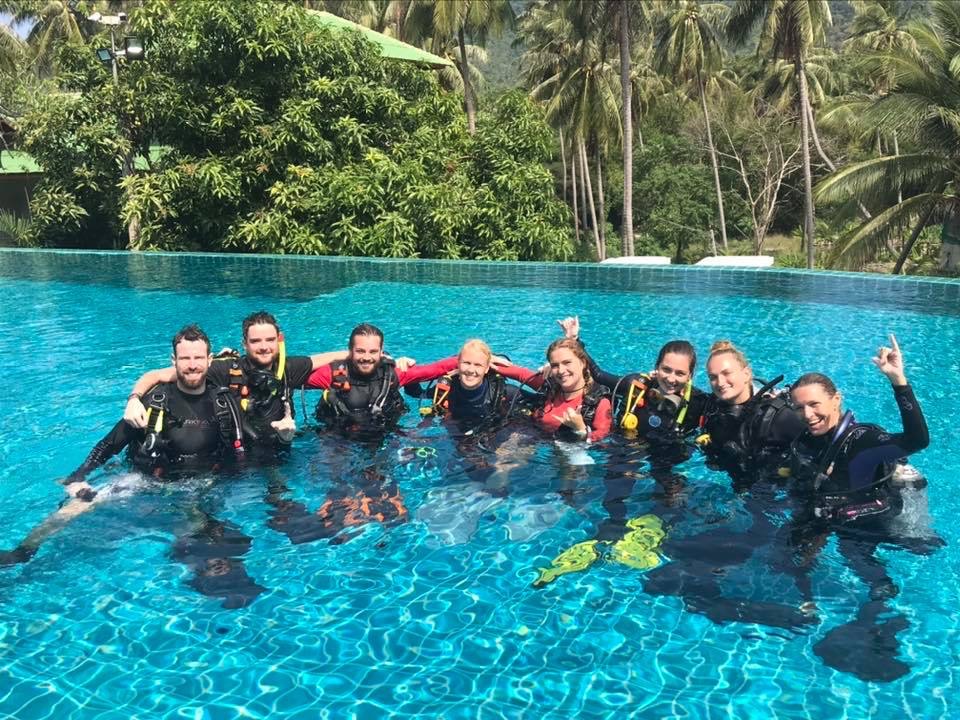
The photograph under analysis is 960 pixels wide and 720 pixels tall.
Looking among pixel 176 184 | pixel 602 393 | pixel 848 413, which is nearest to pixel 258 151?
pixel 176 184

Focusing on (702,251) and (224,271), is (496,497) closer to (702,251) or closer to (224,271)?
(224,271)

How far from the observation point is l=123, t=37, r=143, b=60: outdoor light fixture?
17.7m

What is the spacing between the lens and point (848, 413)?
4.06 meters

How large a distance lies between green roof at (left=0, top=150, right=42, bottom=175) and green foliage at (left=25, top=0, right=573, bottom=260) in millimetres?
5410

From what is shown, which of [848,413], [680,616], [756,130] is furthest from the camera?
[756,130]

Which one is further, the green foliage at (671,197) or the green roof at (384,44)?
the green foliage at (671,197)

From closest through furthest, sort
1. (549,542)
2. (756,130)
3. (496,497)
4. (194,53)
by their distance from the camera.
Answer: (549,542) < (496,497) < (194,53) < (756,130)

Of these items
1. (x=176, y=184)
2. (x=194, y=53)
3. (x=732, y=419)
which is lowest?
(x=732, y=419)

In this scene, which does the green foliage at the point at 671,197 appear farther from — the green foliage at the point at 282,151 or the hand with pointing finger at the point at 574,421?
the hand with pointing finger at the point at 574,421

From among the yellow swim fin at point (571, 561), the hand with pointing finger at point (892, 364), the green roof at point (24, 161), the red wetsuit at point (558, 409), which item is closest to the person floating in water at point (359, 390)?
the red wetsuit at point (558, 409)

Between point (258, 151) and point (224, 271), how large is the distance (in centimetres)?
431

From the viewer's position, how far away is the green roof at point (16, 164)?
80.8 feet

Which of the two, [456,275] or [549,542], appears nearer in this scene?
[549,542]

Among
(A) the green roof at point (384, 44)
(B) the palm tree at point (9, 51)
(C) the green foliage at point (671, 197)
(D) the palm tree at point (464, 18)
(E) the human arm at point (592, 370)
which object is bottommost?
(E) the human arm at point (592, 370)
